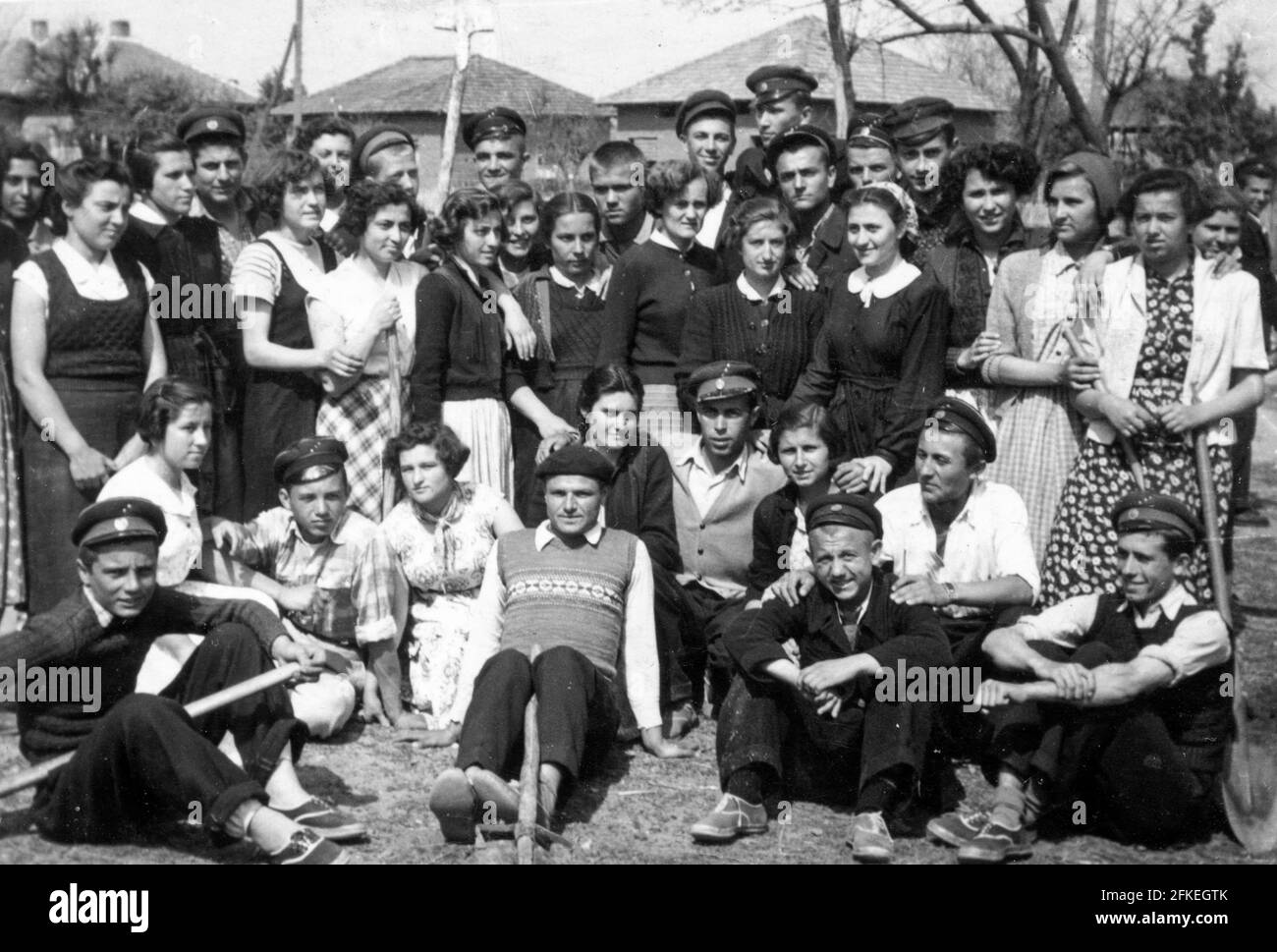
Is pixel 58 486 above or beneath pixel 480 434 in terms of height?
beneath

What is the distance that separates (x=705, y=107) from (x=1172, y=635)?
340 cm

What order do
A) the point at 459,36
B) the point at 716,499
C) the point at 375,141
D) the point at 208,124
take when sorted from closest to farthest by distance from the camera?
the point at 716,499
the point at 208,124
the point at 375,141
the point at 459,36

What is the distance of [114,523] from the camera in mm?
4844

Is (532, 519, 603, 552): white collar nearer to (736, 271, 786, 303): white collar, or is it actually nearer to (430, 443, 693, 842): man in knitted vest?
(430, 443, 693, 842): man in knitted vest

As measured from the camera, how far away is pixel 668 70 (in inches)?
338

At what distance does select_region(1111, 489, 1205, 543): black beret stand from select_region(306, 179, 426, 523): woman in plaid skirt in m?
3.02

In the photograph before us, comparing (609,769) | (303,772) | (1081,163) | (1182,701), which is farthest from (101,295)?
(1182,701)

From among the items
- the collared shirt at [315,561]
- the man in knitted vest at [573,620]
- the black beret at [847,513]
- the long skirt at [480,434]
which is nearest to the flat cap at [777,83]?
the long skirt at [480,434]

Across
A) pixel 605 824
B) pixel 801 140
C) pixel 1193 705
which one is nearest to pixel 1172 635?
pixel 1193 705

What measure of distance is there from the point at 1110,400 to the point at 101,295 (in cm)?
397

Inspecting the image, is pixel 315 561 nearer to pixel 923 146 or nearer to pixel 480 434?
pixel 480 434

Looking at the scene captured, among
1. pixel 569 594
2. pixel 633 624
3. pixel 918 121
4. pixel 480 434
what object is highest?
pixel 918 121

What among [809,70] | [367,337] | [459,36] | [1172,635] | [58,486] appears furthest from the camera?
[809,70]

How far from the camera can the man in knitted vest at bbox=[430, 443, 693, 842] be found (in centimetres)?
523
